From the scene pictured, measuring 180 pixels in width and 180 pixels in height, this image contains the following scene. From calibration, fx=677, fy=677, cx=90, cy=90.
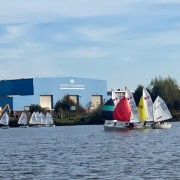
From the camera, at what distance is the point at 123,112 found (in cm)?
9719

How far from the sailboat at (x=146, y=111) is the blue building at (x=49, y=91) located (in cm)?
7083

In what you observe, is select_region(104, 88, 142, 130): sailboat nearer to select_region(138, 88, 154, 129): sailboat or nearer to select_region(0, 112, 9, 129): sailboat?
select_region(138, 88, 154, 129): sailboat

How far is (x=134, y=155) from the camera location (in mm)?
48938

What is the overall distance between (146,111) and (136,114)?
2.91 m

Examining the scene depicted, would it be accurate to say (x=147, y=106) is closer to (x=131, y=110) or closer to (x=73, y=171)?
(x=131, y=110)

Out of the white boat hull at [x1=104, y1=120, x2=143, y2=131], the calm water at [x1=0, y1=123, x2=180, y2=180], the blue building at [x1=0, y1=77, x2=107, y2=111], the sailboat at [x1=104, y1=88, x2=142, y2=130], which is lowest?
the calm water at [x1=0, y1=123, x2=180, y2=180]

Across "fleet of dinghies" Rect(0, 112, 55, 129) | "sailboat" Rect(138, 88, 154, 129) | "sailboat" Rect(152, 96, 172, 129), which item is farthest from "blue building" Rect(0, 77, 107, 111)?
"sailboat" Rect(152, 96, 172, 129)

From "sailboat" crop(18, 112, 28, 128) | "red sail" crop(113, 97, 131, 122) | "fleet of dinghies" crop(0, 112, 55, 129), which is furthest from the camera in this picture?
"fleet of dinghies" crop(0, 112, 55, 129)

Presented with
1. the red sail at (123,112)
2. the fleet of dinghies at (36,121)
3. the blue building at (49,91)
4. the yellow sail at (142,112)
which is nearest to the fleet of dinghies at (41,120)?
the fleet of dinghies at (36,121)

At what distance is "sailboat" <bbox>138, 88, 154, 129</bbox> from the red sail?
10.7 feet

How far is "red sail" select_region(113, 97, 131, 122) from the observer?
319ft

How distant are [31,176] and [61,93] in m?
138

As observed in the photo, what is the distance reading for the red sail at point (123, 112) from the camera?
319 ft

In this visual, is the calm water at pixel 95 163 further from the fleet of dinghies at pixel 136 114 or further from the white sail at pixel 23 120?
the white sail at pixel 23 120
